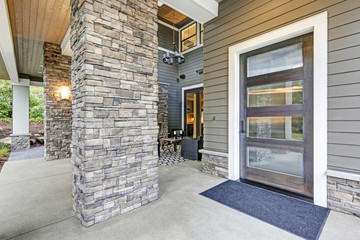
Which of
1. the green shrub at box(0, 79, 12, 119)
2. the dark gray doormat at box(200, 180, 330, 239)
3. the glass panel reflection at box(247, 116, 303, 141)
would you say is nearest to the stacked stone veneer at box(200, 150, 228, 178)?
the dark gray doormat at box(200, 180, 330, 239)

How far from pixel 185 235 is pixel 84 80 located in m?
1.89

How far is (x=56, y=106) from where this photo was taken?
16.7ft

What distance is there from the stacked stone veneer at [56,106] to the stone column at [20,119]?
3.40m

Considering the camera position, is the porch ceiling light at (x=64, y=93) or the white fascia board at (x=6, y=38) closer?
the white fascia board at (x=6, y=38)

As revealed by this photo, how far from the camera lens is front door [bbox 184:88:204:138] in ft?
23.5

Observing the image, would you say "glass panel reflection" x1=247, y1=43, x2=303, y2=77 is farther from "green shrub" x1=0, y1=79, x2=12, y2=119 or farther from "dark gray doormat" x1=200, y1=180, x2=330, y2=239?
"green shrub" x1=0, y1=79, x2=12, y2=119

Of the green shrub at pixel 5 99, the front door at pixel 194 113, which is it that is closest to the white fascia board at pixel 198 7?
the front door at pixel 194 113

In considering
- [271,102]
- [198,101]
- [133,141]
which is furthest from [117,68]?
[198,101]

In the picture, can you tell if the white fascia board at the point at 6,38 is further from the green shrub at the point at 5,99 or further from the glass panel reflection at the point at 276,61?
the green shrub at the point at 5,99

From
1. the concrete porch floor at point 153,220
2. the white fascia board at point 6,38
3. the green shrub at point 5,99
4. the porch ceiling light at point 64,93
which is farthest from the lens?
the green shrub at point 5,99

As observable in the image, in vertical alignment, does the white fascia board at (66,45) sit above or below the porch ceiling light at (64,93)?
above

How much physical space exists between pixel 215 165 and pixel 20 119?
8538 mm

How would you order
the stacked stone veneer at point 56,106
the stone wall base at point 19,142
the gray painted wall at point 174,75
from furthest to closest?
the gray painted wall at point 174,75 → the stone wall base at point 19,142 → the stacked stone veneer at point 56,106

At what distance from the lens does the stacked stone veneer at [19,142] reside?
689 cm
